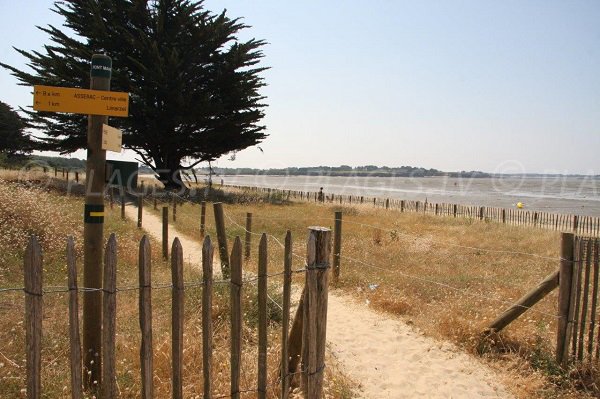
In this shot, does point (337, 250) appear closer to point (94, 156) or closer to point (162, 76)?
point (94, 156)

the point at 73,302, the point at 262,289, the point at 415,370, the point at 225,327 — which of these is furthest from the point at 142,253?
the point at 415,370

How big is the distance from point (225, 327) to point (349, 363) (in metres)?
1.65

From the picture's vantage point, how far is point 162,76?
26.7m

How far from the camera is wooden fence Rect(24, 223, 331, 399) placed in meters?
2.76

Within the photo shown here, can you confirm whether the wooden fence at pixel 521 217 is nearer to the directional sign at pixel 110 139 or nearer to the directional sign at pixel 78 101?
the directional sign at pixel 110 139

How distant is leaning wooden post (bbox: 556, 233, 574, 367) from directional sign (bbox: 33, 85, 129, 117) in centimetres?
502

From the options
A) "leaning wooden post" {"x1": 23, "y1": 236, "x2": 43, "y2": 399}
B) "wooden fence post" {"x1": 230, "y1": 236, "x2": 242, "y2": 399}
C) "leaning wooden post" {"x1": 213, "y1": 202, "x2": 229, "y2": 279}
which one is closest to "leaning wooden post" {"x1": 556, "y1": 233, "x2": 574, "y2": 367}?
"wooden fence post" {"x1": 230, "y1": 236, "x2": 242, "y2": 399}

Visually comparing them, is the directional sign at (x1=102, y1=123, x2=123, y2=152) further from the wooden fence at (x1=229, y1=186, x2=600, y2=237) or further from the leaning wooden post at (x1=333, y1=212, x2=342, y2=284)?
the wooden fence at (x1=229, y1=186, x2=600, y2=237)

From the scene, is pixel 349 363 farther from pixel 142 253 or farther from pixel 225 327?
pixel 142 253

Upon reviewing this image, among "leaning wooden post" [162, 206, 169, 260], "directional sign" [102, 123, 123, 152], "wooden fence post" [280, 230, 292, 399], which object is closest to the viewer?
"wooden fence post" [280, 230, 292, 399]

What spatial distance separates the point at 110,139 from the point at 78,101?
0.39 metres

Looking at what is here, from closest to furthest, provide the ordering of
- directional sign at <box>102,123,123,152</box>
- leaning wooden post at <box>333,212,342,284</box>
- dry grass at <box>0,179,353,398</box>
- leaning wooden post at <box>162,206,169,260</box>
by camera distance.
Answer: directional sign at <box>102,123,123,152</box>
dry grass at <box>0,179,353,398</box>
leaning wooden post at <box>333,212,342,284</box>
leaning wooden post at <box>162,206,169,260</box>

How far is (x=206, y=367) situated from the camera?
3057mm

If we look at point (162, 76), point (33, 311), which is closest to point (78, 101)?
point (33, 311)
